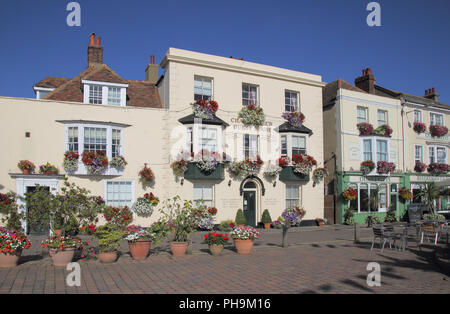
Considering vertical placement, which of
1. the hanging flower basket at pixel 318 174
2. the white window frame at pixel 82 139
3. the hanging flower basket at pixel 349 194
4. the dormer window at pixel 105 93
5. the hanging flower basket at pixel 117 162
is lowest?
the hanging flower basket at pixel 349 194

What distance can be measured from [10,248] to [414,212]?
81.8 ft

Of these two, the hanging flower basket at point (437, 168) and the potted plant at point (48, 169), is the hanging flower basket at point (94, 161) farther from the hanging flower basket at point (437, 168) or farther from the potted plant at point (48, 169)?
the hanging flower basket at point (437, 168)

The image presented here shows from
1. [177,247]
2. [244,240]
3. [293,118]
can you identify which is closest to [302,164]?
[293,118]

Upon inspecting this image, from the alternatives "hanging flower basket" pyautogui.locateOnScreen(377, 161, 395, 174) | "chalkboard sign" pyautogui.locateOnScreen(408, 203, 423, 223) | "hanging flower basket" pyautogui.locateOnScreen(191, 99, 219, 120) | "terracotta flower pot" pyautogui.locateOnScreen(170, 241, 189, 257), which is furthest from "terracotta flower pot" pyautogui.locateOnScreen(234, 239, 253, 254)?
"chalkboard sign" pyautogui.locateOnScreen(408, 203, 423, 223)

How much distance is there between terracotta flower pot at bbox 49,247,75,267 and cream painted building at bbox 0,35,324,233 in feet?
27.6

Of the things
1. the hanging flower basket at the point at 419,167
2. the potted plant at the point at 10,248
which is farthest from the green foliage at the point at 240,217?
the hanging flower basket at the point at 419,167

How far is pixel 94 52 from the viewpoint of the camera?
2356 centimetres

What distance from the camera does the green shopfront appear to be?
2500 centimetres

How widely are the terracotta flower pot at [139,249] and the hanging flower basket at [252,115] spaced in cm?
1198

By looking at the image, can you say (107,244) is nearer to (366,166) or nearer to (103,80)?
(103,80)

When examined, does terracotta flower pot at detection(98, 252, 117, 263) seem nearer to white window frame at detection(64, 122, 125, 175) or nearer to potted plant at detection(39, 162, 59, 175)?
white window frame at detection(64, 122, 125, 175)

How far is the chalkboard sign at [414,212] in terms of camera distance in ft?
85.2

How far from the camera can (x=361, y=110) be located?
26.5 meters

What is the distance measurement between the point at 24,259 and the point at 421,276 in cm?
1081
